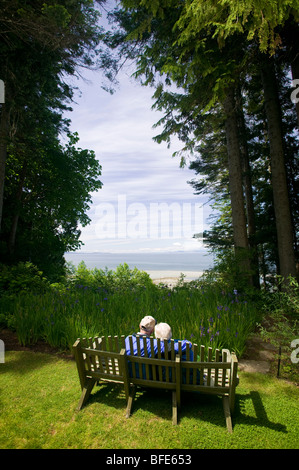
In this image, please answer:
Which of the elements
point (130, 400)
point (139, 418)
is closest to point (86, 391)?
point (130, 400)

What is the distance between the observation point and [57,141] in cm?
A: 1119

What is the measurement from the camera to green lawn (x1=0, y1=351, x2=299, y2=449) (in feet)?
8.80

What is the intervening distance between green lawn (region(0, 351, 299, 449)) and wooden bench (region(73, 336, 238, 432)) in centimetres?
16

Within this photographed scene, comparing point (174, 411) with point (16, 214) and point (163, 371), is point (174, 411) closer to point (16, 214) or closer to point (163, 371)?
point (163, 371)

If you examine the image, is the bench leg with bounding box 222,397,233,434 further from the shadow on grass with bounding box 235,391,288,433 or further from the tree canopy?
the tree canopy

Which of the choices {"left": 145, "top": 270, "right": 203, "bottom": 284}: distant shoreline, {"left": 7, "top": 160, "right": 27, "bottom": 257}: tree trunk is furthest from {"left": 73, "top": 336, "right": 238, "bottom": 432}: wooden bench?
{"left": 7, "top": 160, "right": 27, "bottom": 257}: tree trunk

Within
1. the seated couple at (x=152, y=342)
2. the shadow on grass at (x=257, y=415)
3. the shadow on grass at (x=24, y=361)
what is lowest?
the shadow on grass at (x=257, y=415)

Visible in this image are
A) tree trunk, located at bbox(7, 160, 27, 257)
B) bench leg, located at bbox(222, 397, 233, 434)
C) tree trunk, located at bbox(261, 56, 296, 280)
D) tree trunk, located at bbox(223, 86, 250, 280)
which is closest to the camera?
bench leg, located at bbox(222, 397, 233, 434)

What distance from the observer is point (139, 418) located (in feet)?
9.92

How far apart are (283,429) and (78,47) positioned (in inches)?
391

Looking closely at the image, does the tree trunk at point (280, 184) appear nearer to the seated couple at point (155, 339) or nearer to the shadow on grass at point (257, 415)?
the shadow on grass at point (257, 415)

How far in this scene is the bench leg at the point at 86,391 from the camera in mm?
3240

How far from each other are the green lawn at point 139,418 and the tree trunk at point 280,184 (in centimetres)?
435

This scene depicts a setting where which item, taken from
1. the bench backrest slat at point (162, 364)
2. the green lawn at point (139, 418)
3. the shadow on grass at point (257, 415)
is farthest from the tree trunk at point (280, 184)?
the bench backrest slat at point (162, 364)
